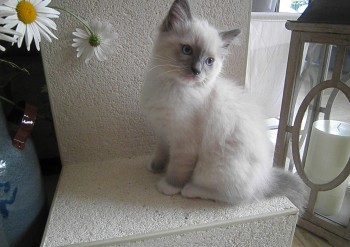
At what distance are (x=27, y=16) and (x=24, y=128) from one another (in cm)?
29

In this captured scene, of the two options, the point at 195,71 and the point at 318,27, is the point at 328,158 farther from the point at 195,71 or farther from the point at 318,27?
the point at 195,71

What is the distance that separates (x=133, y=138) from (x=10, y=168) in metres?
0.39

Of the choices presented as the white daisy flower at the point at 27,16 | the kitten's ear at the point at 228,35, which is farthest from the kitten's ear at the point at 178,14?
the white daisy flower at the point at 27,16

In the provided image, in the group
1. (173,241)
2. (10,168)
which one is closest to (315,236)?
(173,241)

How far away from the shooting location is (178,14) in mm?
662

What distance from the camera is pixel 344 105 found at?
0.79m

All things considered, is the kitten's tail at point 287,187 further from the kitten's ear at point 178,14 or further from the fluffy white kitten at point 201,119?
the kitten's ear at point 178,14

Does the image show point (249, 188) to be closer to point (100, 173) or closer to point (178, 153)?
point (178, 153)

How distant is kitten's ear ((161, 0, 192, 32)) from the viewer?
643 millimetres

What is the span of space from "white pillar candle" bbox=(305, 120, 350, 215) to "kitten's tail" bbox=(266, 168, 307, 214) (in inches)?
5.6

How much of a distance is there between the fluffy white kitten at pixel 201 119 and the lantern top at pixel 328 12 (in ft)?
0.78

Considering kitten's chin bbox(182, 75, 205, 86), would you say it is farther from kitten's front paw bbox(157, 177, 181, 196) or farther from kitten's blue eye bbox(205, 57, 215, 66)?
kitten's front paw bbox(157, 177, 181, 196)

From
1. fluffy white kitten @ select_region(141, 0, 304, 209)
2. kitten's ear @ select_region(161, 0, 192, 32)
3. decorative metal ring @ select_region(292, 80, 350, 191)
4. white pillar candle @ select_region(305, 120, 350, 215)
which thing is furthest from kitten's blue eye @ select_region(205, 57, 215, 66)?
white pillar candle @ select_region(305, 120, 350, 215)

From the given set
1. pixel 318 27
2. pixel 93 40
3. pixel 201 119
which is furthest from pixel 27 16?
pixel 318 27
